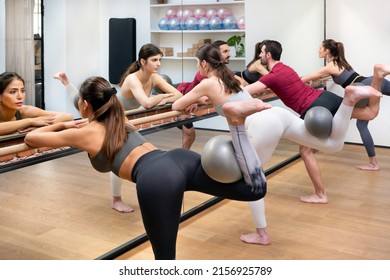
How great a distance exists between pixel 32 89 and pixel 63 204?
4.24 ft

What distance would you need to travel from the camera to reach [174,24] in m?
4.01

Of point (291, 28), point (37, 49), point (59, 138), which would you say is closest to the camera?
point (59, 138)

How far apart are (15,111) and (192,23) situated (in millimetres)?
1947

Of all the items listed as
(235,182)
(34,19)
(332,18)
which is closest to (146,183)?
(235,182)

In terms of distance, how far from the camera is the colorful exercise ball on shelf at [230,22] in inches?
187

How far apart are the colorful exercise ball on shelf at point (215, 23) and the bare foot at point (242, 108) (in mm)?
2358

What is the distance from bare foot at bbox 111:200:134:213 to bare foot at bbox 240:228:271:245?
2.89ft

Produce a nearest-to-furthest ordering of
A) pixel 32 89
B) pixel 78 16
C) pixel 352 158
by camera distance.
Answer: pixel 32 89 → pixel 78 16 → pixel 352 158

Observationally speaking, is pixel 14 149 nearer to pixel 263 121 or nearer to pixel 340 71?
pixel 263 121

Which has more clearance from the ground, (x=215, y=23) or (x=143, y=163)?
(x=215, y=23)

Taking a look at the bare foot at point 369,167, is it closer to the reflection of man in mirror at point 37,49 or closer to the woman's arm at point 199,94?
the woman's arm at point 199,94

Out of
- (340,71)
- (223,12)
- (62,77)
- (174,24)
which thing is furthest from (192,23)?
(340,71)
